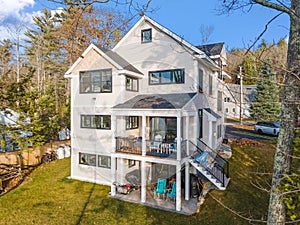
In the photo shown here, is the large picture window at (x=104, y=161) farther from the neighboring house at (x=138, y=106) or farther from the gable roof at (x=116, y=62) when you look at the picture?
the gable roof at (x=116, y=62)

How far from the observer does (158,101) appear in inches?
456

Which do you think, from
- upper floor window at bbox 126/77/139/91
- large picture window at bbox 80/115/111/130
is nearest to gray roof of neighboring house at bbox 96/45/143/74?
upper floor window at bbox 126/77/139/91

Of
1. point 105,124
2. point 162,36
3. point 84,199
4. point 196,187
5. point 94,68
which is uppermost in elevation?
point 162,36

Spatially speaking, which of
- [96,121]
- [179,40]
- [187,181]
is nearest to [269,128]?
[187,181]

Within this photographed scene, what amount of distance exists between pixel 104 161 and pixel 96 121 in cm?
260

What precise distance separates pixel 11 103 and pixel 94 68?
5382 mm

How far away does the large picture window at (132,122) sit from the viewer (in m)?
13.0

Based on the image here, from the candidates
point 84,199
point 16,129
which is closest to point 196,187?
point 84,199

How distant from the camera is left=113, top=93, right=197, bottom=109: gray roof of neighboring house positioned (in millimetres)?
10695

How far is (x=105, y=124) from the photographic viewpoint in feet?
42.6

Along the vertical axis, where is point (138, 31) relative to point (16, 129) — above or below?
above

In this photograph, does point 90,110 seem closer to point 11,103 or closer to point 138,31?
point 11,103

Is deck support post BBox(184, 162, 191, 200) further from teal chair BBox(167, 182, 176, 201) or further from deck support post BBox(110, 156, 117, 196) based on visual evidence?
deck support post BBox(110, 156, 117, 196)

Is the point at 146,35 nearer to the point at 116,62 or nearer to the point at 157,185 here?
the point at 116,62
